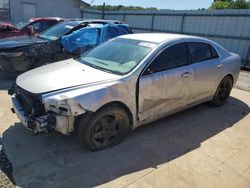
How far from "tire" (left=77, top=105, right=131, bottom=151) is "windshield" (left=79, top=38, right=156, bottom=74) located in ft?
2.05

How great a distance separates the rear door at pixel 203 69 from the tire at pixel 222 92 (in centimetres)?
28

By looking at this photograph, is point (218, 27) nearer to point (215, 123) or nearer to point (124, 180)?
point (215, 123)

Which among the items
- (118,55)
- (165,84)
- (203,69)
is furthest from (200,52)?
(118,55)

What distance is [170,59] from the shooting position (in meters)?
3.97

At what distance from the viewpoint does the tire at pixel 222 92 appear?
204 inches

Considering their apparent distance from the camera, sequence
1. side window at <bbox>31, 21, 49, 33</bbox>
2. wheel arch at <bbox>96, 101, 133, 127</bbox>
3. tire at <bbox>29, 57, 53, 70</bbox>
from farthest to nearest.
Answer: side window at <bbox>31, 21, 49, 33</bbox> < tire at <bbox>29, 57, 53, 70</bbox> < wheel arch at <bbox>96, 101, 133, 127</bbox>

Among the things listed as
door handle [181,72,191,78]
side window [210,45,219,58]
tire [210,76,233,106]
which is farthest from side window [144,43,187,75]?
tire [210,76,233,106]

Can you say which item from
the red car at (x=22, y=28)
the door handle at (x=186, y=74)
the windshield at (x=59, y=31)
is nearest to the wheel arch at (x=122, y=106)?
the door handle at (x=186, y=74)

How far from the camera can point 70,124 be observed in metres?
3.06

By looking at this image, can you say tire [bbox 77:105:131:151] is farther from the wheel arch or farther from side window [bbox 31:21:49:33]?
side window [bbox 31:21:49:33]

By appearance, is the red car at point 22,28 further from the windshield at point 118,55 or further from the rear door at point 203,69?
the rear door at point 203,69

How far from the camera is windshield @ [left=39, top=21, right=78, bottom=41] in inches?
276

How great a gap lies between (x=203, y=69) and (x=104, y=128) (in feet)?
7.25

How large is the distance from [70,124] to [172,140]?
169 centimetres
